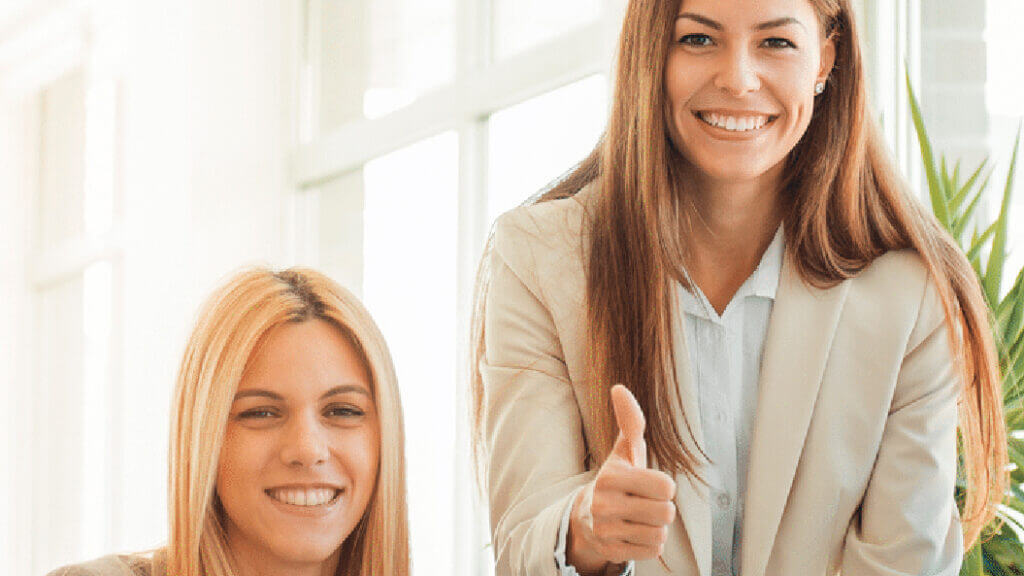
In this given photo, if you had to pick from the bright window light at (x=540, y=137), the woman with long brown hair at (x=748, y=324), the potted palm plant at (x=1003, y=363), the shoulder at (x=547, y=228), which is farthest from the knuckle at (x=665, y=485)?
the bright window light at (x=540, y=137)

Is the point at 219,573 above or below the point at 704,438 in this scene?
below

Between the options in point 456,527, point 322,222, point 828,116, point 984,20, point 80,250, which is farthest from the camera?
point 80,250

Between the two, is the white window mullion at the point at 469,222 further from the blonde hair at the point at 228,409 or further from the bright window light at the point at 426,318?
the blonde hair at the point at 228,409

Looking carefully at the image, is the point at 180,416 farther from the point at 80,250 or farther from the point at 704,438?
the point at 80,250

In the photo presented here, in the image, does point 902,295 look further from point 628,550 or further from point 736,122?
point 628,550

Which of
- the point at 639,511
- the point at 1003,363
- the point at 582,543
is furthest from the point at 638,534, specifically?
the point at 1003,363

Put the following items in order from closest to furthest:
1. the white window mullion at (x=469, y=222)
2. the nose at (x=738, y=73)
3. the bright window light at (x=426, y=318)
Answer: the nose at (x=738, y=73) < the white window mullion at (x=469, y=222) < the bright window light at (x=426, y=318)

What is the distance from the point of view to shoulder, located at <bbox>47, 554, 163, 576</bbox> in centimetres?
191

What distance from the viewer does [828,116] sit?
1.94 metres

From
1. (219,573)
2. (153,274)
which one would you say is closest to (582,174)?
(219,573)

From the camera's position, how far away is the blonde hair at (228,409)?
1.92m

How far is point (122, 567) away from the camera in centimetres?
194

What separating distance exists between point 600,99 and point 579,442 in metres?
2.09

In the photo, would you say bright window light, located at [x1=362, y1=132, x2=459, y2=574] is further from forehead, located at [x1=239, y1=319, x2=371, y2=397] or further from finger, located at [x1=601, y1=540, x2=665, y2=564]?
finger, located at [x1=601, y1=540, x2=665, y2=564]
